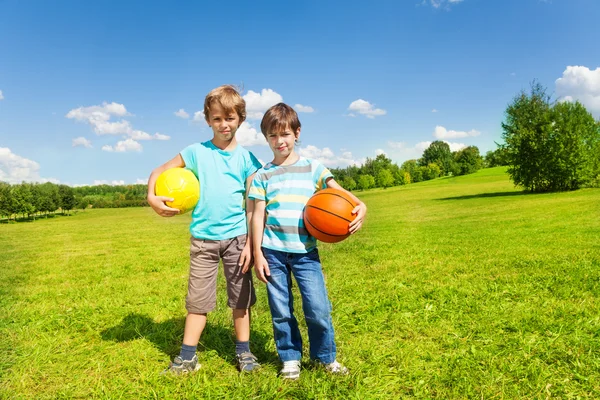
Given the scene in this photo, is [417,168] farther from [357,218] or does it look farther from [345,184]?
[357,218]

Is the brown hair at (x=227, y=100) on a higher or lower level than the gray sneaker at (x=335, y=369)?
higher

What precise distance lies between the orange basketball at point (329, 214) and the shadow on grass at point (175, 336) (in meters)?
1.46

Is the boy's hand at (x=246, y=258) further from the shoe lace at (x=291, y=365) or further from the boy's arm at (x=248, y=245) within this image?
the shoe lace at (x=291, y=365)

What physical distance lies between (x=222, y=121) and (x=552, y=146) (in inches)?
1338

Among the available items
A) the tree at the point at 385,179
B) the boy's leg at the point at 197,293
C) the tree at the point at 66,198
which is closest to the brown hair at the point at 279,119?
the boy's leg at the point at 197,293

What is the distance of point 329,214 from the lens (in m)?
3.06

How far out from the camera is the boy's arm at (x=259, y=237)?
3.21 m

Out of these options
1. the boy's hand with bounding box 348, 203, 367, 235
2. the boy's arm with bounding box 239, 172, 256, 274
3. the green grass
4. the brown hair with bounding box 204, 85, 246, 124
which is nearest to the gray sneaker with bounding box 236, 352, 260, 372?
the green grass

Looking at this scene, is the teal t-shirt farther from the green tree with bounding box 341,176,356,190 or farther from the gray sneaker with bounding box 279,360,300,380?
the green tree with bounding box 341,176,356,190

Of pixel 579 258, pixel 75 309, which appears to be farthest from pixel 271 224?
pixel 579 258

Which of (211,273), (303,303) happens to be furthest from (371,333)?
(211,273)

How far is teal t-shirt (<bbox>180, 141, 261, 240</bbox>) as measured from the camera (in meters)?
3.47

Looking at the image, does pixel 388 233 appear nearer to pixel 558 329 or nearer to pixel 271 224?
pixel 558 329

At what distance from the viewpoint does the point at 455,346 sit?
391 centimetres
